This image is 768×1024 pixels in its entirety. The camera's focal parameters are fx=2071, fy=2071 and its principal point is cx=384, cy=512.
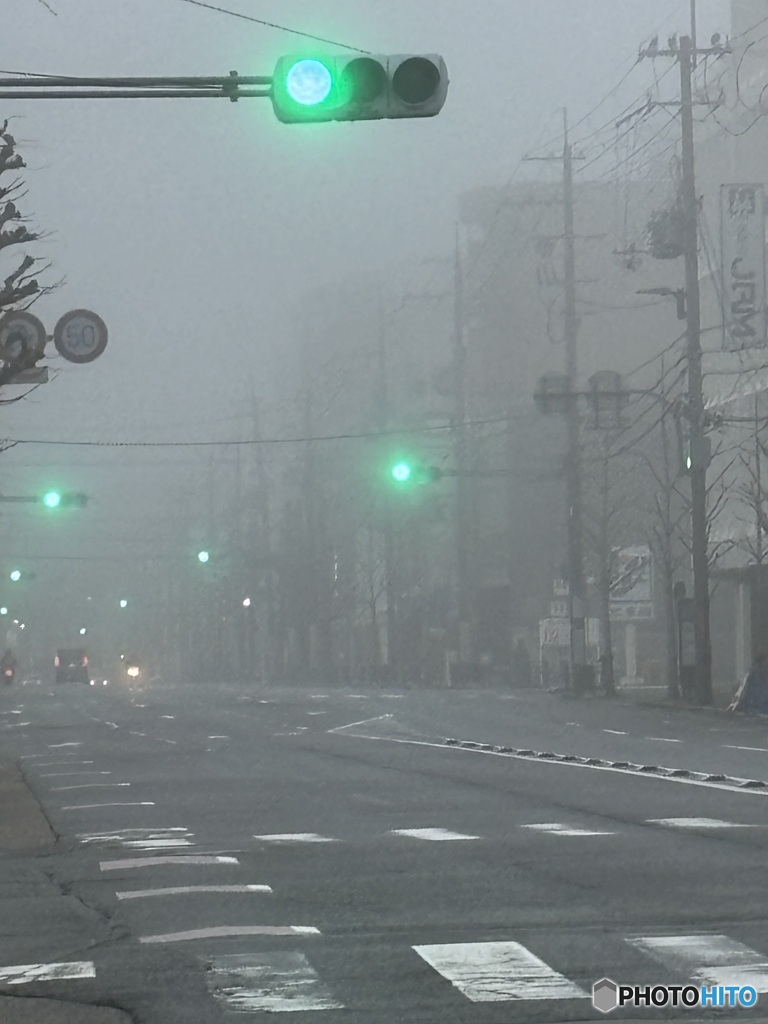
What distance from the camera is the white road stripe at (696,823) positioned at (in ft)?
55.6

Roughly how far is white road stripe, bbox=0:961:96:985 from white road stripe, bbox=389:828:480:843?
6.44 metres

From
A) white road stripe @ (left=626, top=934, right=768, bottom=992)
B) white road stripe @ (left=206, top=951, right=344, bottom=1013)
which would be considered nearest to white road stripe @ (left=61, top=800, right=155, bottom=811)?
white road stripe @ (left=206, top=951, right=344, bottom=1013)

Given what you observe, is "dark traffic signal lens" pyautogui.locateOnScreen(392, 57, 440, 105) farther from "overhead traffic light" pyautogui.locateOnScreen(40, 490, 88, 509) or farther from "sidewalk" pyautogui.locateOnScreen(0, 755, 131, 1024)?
"overhead traffic light" pyautogui.locateOnScreen(40, 490, 88, 509)

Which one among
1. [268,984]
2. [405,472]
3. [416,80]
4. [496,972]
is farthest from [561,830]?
[405,472]

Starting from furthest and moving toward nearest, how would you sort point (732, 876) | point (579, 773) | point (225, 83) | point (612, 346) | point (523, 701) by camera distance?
point (612, 346) < point (523, 701) < point (579, 773) < point (225, 83) < point (732, 876)

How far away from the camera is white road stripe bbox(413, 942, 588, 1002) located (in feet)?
29.4

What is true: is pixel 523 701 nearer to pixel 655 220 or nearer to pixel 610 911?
pixel 655 220

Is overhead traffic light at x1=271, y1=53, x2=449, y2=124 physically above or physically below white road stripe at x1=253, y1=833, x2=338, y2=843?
above

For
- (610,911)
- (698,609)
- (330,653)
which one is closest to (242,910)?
(610,911)

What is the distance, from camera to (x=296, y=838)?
16859 mm

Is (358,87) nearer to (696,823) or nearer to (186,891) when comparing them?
(186,891)

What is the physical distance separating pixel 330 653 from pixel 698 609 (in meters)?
53.9

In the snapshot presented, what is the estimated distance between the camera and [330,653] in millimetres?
103375

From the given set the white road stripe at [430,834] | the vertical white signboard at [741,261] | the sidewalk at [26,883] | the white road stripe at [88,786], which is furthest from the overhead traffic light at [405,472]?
the white road stripe at [430,834]
